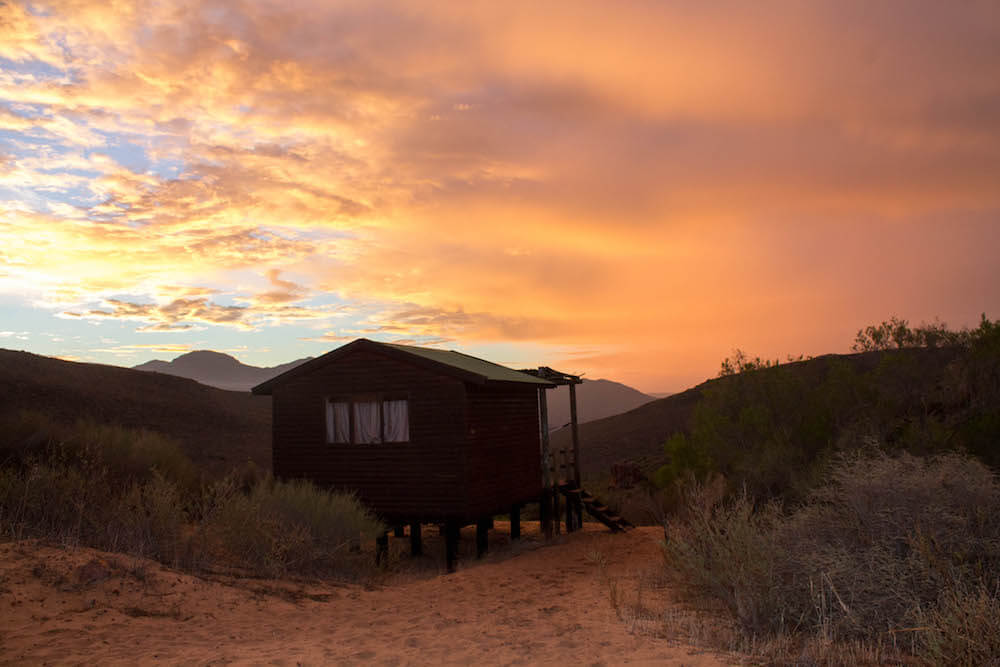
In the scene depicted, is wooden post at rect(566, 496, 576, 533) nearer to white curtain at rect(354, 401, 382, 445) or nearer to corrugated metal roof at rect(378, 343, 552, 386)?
corrugated metal roof at rect(378, 343, 552, 386)

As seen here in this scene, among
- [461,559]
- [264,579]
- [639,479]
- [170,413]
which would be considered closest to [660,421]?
[639,479]

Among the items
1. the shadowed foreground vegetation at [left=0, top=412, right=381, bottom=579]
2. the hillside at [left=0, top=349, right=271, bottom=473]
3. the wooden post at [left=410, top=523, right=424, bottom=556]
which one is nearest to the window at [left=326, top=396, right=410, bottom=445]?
the shadowed foreground vegetation at [left=0, top=412, right=381, bottom=579]

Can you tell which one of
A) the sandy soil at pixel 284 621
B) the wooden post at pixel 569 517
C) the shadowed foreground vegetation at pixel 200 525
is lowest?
the wooden post at pixel 569 517

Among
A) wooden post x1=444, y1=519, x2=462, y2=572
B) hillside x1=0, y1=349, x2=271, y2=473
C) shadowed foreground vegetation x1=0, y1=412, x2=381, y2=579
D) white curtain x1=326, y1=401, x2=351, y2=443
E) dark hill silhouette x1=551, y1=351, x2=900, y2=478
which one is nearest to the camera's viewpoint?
shadowed foreground vegetation x1=0, y1=412, x2=381, y2=579

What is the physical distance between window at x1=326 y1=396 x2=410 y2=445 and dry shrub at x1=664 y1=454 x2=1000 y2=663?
8.47 metres

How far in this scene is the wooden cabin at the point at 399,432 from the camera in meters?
15.9

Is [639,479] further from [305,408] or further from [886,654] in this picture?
[886,654]

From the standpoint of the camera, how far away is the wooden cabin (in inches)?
628

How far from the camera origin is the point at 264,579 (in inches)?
439

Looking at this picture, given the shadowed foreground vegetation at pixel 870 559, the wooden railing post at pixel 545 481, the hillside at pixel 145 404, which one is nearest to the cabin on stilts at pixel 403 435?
the wooden railing post at pixel 545 481

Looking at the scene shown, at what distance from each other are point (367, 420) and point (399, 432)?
93 cm

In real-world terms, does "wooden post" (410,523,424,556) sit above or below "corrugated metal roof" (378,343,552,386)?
below

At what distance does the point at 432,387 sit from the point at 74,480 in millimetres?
7187

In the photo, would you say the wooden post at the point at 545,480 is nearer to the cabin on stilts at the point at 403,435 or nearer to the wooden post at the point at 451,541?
the cabin on stilts at the point at 403,435
